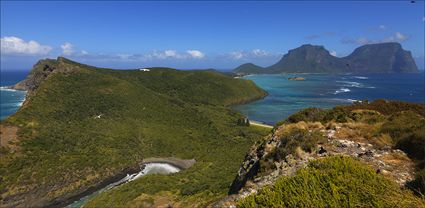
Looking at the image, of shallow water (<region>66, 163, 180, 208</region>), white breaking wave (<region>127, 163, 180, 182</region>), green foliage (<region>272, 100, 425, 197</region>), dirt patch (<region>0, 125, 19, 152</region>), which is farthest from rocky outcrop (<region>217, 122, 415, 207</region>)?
dirt patch (<region>0, 125, 19, 152</region>)

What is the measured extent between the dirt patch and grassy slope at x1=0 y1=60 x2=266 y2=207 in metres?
1.62

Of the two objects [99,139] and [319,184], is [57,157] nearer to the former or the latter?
[99,139]

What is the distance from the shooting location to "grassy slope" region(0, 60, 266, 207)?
218 feet

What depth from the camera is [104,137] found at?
91.9m

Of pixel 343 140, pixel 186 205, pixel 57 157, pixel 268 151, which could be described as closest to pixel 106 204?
pixel 186 205

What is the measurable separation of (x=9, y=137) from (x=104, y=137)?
2188 centimetres

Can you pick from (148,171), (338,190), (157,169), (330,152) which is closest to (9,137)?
(148,171)

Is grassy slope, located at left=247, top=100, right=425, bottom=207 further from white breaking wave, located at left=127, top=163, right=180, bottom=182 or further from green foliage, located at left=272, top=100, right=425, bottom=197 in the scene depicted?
white breaking wave, located at left=127, top=163, right=180, bottom=182

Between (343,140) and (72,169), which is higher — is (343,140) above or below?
above

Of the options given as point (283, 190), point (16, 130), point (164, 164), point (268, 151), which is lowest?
point (164, 164)

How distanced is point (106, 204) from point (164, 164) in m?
31.2

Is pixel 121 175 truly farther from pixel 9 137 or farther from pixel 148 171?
pixel 9 137

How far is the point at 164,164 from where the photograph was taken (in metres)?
83.0

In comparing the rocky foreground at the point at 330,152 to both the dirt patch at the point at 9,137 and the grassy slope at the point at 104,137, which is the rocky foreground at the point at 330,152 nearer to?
the grassy slope at the point at 104,137
